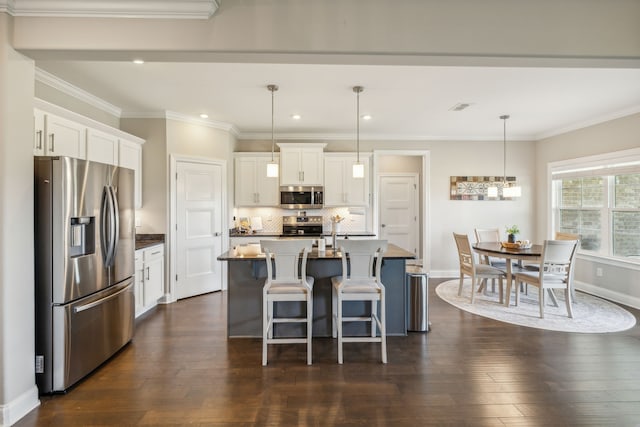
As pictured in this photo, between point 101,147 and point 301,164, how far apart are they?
9.88ft

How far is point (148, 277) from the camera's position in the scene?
429 centimetres

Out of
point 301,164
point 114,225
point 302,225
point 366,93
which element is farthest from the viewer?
point 302,225

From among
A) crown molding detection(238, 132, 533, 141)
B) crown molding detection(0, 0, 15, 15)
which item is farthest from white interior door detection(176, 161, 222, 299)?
crown molding detection(0, 0, 15, 15)

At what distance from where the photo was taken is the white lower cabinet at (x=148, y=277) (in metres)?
4.05

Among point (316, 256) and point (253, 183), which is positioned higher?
point (253, 183)

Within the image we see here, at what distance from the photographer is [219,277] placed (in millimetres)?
5480

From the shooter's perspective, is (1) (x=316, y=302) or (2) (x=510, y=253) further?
(2) (x=510, y=253)

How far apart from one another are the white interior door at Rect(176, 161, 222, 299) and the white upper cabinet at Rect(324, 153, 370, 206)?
188cm

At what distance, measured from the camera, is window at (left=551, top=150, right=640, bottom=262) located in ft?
15.4

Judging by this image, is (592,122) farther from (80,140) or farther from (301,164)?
(80,140)

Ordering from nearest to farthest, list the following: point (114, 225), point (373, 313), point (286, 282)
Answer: point (114, 225) → point (286, 282) → point (373, 313)

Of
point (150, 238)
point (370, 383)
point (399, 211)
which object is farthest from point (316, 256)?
point (399, 211)

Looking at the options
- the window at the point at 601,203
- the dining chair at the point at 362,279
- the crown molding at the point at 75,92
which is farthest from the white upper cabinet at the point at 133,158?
the window at the point at 601,203

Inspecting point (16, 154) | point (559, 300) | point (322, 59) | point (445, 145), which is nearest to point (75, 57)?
point (16, 154)
